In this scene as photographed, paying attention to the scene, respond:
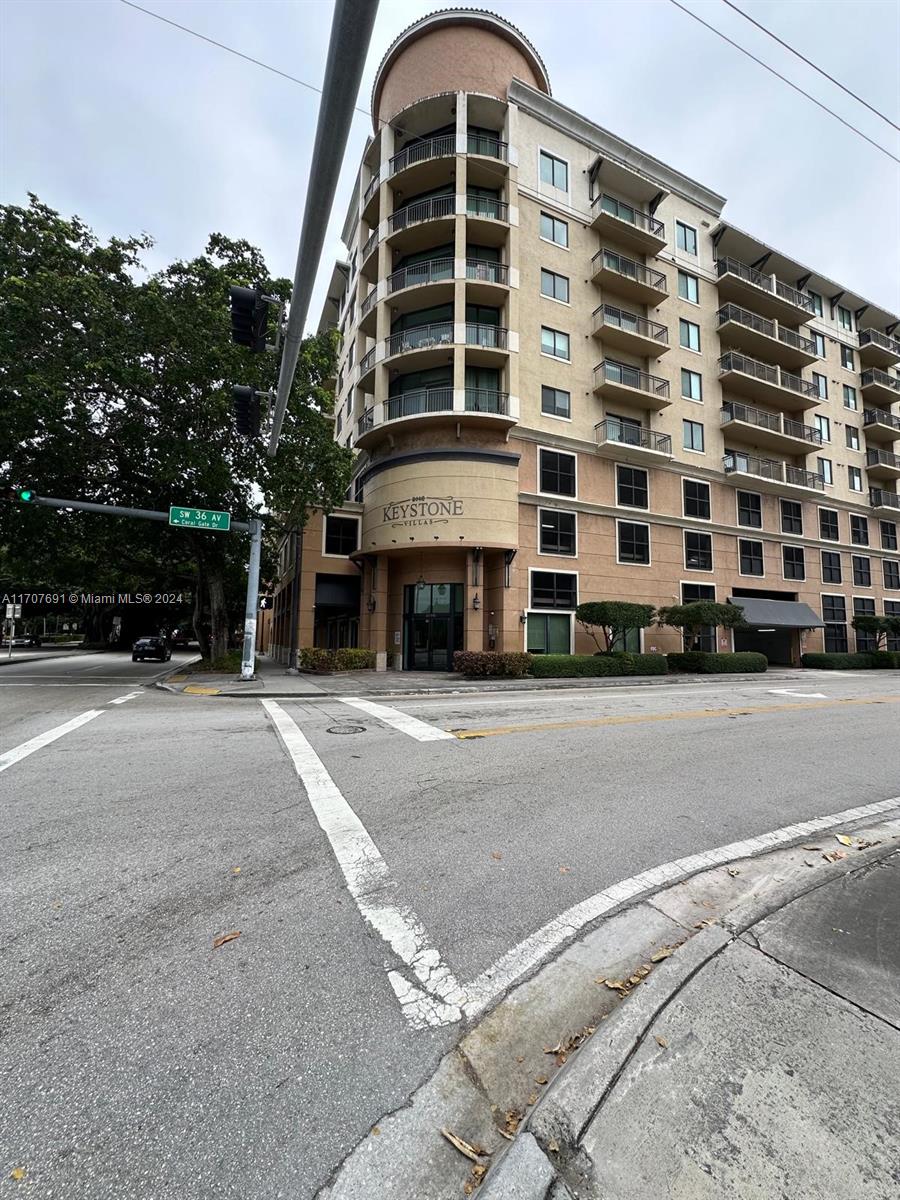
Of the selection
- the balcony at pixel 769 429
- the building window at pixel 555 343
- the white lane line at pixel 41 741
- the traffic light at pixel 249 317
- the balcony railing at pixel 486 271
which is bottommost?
the white lane line at pixel 41 741

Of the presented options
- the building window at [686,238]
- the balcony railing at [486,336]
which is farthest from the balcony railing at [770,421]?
the balcony railing at [486,336]

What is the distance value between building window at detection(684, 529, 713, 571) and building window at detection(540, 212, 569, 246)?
1571cm

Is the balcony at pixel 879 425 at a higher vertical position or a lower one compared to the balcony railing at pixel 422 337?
higher

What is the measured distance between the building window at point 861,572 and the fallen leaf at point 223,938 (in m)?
43.4

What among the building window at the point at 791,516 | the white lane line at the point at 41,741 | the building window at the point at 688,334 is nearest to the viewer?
the white lane line at the point at 41,741

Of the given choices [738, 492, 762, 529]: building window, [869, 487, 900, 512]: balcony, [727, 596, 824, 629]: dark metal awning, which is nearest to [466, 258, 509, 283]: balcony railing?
[738, 492, 762, 529]: building window

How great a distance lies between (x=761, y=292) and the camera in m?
32.5

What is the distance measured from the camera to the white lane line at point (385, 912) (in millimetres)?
2527

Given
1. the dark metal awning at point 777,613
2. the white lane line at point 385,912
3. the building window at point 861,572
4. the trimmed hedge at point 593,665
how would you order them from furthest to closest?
the building window at point 861,572
the dark metal awning at point 777,613
the trimmed hedge at point 593,665
the white lane line at point 385,912

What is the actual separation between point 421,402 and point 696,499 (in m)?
15.9

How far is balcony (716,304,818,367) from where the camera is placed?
31.9 m

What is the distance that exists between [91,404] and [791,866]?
916 inches

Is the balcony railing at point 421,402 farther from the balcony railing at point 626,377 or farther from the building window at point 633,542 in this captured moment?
the building window at point 633,542

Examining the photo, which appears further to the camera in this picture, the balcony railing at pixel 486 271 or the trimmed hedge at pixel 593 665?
the balcony railing at pixel 486 271
